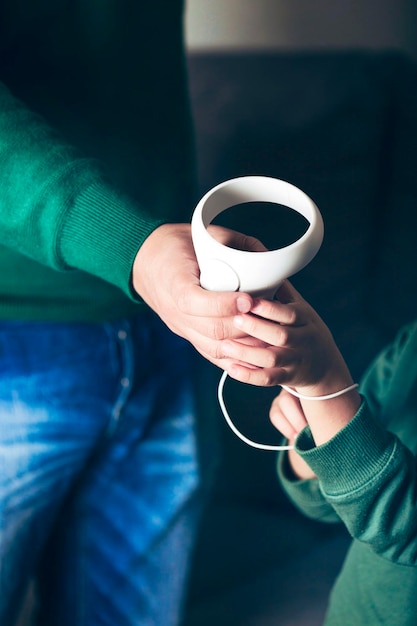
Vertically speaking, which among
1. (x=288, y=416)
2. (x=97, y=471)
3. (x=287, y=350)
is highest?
(x=287, y=350)

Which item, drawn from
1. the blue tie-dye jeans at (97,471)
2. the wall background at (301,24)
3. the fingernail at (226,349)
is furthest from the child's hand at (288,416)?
the wall background at (301,24)

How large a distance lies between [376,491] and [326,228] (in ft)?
0.88

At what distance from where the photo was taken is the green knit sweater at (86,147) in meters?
0.53

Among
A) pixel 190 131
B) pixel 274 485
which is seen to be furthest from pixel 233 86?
pixel 274 485

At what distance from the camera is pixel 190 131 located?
0.76 meters

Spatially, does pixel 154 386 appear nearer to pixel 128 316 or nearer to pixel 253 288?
pixel 128 316

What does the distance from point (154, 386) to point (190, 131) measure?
297 millimetres

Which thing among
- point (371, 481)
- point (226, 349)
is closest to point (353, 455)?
point (371, 481)

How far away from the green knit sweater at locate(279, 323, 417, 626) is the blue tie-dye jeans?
0.24 meters

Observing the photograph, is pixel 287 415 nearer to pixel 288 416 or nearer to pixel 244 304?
pixel 288 416

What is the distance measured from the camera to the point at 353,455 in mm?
494

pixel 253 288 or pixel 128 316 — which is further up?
pixel 253 288

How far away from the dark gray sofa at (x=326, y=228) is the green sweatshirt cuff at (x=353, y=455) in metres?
0.09

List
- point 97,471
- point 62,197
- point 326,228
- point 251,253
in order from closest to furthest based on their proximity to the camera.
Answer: point 251,253 < point 62,197 < point 326,228 < point 97,471
